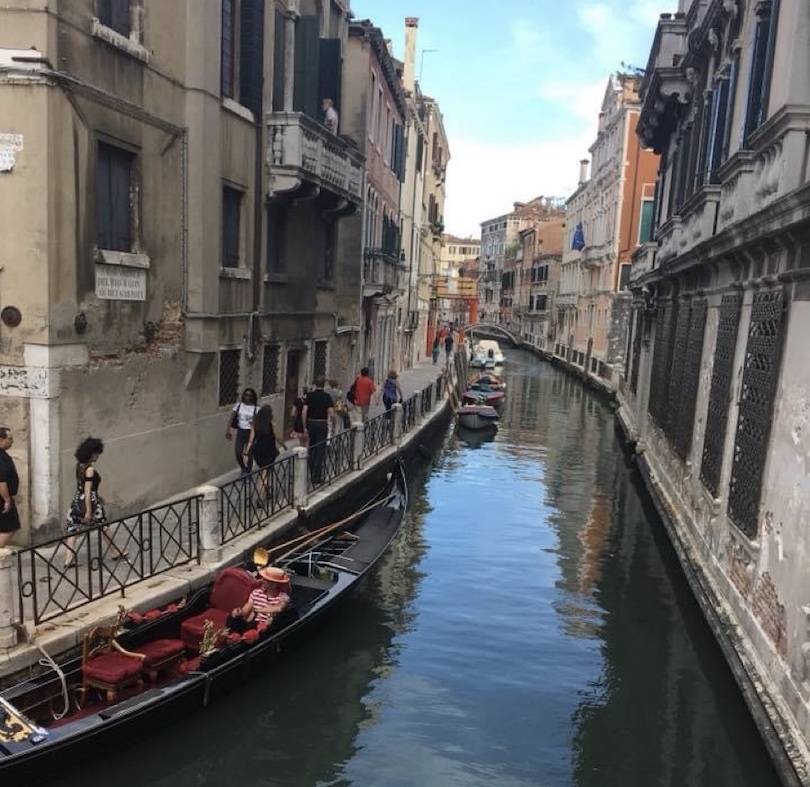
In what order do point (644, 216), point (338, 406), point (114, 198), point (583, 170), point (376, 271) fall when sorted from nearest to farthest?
point (114, 198)
point (338, 406)
point (376, 271)
point (644, 216)
point (583, 170)

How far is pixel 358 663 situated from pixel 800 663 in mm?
3628

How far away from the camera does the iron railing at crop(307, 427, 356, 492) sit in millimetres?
9656

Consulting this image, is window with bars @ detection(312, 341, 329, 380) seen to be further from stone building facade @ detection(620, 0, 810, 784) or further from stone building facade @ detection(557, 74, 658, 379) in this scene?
stone building facade @ detection(557, 74, 658, 379)

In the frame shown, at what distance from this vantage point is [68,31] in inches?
251

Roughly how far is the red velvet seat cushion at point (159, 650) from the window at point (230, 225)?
5.27m

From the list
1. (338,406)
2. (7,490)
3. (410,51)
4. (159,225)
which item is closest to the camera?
(7,490)

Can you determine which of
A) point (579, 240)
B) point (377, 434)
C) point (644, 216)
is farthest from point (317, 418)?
point (579, 240)

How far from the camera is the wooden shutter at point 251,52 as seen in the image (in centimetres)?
934

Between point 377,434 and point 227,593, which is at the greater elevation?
point 377,434

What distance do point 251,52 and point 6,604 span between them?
7.24 meters

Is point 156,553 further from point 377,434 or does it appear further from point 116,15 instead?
point 377,434

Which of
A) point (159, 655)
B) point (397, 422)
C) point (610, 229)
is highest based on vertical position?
point (610, 229)

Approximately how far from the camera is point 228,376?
9859 mm

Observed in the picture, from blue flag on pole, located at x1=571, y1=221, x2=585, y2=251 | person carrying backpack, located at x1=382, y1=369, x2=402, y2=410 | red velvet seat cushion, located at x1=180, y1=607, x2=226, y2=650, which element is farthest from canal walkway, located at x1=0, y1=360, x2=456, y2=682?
blue flag on pole, located at x1=571, y1=221, x2=585, y2=251
